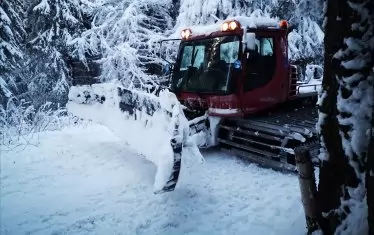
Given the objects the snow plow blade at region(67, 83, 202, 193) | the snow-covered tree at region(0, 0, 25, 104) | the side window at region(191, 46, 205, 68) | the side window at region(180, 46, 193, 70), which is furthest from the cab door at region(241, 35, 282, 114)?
the snow-covered tree at region(0, 0, 25, 104)

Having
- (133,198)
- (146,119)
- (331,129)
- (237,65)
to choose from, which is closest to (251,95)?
(237,65)

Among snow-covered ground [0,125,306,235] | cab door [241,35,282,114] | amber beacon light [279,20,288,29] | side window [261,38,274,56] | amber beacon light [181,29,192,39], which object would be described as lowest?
snow-covered ground [0,125,306,235]

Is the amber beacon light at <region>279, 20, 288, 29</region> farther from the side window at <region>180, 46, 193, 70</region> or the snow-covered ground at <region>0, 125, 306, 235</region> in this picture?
the snow-covered ground at <region>0, 125, 306, 235</region>

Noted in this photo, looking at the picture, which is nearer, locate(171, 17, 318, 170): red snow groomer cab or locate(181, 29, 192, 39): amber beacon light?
locate(171, 17, 318, 170): red snow groomer cab

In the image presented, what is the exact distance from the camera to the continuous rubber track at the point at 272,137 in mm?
5285

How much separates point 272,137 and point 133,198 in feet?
8.05

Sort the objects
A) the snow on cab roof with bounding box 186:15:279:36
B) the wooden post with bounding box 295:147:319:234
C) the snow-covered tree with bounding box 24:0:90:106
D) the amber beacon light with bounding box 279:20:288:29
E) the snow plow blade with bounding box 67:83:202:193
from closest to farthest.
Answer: the wooden post with bounding box 295:147:319:234
the snow plow blade with bounding box 67:83:202:193
the snow on cab roof with bounding box 186:15:279:36
the amber beacon light with bounding box 279:20:288:29
the snow-covered tree with bounding box 24:0:90:106

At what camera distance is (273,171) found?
5559 mm

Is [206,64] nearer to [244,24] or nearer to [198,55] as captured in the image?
[198,55]

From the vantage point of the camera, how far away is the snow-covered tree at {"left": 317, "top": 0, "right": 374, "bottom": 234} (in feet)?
7.07

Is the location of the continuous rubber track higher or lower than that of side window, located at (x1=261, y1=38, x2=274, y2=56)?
lower

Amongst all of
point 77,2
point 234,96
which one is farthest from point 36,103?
point 234,96

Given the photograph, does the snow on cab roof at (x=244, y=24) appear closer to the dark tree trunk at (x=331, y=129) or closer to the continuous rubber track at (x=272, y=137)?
the continuous rubber track at (x=272, y=137)

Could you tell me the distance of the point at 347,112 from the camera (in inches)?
89.4
